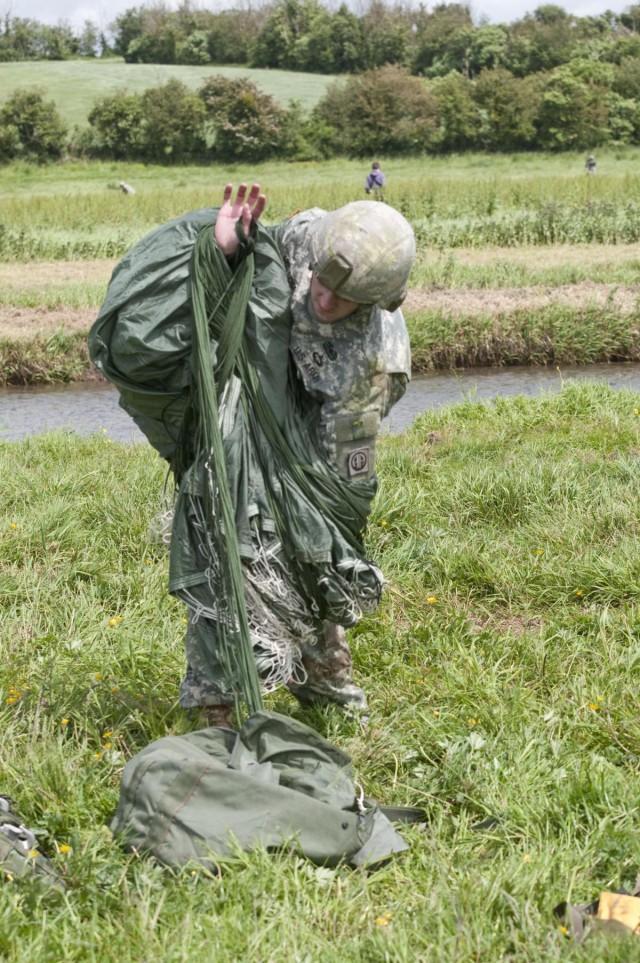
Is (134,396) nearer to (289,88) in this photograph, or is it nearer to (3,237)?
(3,237)

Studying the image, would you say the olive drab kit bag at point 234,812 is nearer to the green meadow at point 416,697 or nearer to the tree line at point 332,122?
the green meadow at point 416,697

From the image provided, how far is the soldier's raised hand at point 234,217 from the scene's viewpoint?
309 centimetres

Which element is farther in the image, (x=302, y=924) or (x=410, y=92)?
(x=410, y=92)

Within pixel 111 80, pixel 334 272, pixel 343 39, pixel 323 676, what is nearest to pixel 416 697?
pixel 323 676

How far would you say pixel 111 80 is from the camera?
70688 mm

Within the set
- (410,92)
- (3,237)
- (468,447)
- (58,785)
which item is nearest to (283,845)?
(58,785)

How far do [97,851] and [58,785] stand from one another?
1.02 feet

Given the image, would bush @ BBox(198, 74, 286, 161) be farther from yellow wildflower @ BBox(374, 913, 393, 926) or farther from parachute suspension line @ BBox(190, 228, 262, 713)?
yellow wildflower @ BBox(374, 913, 393, 926)

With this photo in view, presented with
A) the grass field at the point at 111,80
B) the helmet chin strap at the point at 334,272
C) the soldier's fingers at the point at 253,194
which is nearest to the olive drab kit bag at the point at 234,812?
the helmet chin strap at the point at 334,272

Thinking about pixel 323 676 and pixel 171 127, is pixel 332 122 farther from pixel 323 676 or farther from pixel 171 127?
pixel 323 676

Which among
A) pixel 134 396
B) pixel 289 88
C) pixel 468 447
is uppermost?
pixel 289 88

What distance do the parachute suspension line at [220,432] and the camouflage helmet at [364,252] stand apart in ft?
1.00

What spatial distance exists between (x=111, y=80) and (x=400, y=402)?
6673cm

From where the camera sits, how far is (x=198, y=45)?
84.8 metres
